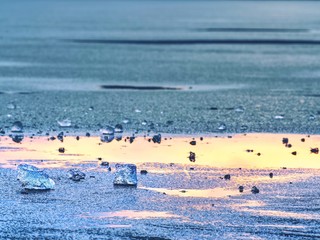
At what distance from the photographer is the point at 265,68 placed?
4269 cm

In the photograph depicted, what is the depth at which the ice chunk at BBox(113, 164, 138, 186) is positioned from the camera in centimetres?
1794

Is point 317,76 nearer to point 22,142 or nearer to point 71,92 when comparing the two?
point 71,92

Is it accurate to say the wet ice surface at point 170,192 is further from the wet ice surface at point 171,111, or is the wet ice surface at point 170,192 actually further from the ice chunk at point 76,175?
the wet ice surface at point 171,111

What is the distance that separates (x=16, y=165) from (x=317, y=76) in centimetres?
A: 2043

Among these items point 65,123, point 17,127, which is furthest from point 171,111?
point 17,127

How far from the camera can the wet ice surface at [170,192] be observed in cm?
1523

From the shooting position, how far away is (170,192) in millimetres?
17469

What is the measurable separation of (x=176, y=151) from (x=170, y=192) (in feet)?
11.8

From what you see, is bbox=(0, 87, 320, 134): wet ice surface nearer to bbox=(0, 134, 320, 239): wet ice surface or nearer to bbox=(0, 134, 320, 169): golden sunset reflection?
bbox=(0, 134, 320, 169): golden sunset reflection

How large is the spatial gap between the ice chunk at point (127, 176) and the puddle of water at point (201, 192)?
1.16 feet

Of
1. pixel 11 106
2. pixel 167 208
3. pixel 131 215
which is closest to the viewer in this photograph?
pixel 131 215

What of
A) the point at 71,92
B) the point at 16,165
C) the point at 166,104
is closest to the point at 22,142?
the point at 16,165

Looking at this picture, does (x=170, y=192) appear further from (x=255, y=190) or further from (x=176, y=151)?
(x=176, y=151)

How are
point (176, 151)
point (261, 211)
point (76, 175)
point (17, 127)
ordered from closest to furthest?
1. point (261, 211)
2. point (76, 175)
3. point (176, 151)
4. point (17, 127)
